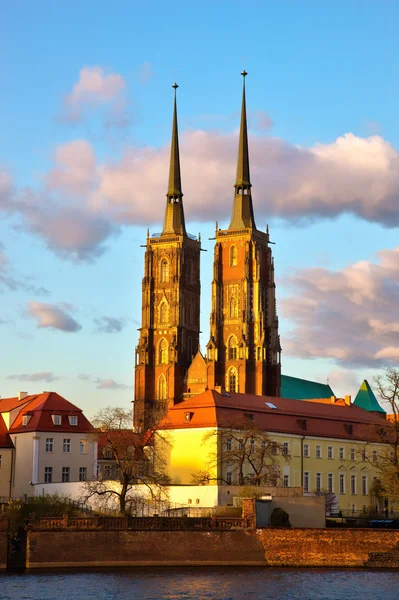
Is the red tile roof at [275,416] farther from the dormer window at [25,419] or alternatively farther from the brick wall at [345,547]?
the brick wall at [345,547]

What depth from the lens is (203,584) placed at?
67125 millimetres

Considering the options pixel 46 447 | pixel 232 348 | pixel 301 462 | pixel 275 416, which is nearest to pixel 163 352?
pixel 232 348

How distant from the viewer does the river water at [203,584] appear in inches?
2448

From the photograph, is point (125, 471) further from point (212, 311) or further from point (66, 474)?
point (212, 311)

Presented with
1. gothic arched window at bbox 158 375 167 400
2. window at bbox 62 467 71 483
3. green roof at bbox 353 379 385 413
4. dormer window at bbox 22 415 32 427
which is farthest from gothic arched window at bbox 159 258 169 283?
window at bbox 62 467 71 483

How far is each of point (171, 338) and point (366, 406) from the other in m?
28.5

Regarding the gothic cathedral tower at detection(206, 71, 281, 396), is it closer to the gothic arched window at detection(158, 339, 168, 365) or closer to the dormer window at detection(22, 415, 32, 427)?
the gothic arched window at detection(158, 339, 168, 365)

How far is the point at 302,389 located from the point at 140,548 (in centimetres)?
9236

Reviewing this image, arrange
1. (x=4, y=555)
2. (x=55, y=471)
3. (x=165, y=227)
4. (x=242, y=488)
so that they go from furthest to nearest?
(x=165, y=227), (x=55, y=471), (x=242, y=488), (x=4, y=555)

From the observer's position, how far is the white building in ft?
325

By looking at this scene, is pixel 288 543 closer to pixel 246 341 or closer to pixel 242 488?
pixel 242 488

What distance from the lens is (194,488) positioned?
312 feet

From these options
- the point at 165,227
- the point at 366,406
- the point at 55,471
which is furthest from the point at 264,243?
the point at 55,471

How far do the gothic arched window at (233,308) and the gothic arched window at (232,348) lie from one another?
9.64ft
